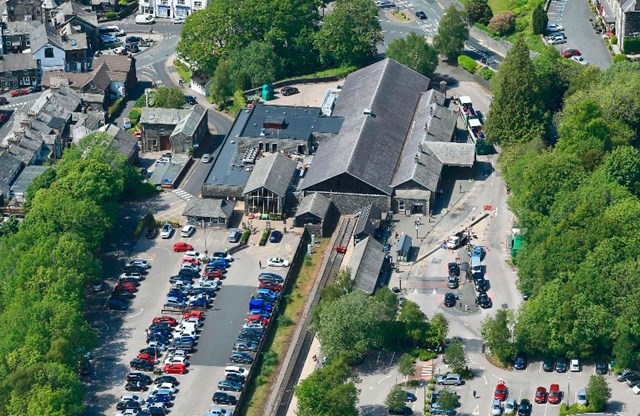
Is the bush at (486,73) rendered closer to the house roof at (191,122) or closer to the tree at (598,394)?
the house roof at (191,122)

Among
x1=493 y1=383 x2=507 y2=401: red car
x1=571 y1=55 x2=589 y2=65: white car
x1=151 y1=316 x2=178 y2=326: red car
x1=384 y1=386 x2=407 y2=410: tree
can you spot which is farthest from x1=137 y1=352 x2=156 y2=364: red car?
x1=571 y1=55 x2=589 y2=65: white car

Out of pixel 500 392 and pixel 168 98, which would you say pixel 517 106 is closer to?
pixel 168 98

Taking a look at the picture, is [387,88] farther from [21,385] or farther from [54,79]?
[21,385]


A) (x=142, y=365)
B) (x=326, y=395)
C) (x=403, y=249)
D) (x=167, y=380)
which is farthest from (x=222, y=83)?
(x=326, y=395)

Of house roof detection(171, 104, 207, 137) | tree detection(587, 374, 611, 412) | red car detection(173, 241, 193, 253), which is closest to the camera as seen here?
tree detection(587, 374, 611, 412)

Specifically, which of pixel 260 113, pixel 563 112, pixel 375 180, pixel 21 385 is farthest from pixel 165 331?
pixel 563 112

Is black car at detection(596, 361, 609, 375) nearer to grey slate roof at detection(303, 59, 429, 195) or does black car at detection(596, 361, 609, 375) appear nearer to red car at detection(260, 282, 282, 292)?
red car at detection(260, 282, 282, 292)
